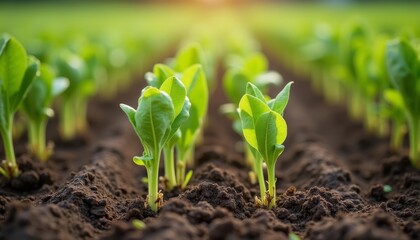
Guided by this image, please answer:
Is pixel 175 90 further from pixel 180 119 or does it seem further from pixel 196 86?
pixel 196 86

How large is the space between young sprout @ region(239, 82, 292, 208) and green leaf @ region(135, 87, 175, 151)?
1.51ft

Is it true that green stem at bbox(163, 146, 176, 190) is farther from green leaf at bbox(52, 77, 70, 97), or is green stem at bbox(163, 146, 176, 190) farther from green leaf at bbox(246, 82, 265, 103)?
green leaf at bbox(52, 77, 70, 97)

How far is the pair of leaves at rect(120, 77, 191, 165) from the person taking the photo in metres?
2.92

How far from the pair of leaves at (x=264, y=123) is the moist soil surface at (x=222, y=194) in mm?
374

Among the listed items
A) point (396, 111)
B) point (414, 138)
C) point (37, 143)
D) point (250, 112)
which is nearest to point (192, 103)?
point (250, 112)

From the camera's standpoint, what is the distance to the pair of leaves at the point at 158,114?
2.92m

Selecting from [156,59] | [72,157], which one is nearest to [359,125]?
[72,157]

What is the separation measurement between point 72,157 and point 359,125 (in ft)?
11.5

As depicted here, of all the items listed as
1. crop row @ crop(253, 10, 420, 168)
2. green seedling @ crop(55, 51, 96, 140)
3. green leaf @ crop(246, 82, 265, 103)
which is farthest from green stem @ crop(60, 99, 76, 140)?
crop row @ crop(253, 10, 420, 168)

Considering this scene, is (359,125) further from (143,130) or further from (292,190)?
(143,130)

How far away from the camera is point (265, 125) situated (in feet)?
10.1

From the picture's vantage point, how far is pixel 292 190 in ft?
11.4

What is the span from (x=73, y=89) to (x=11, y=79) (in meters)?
1.57

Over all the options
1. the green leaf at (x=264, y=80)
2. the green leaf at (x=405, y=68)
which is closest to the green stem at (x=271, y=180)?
the green leaf at (x=264, y=80)
